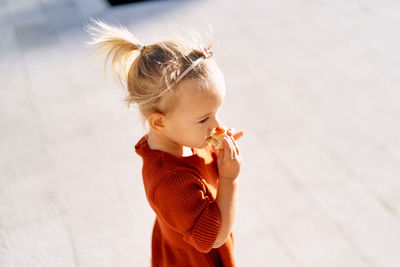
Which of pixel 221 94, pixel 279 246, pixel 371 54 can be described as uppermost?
pixel 221 94

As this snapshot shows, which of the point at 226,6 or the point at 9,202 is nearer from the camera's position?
the point at 9,202

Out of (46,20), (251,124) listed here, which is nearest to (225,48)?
(251,124)

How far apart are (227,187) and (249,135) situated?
4.49 feet

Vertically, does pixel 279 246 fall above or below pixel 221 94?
below

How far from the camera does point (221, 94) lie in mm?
1094

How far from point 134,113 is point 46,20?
1670 millimetres

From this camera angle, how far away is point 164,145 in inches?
46.4

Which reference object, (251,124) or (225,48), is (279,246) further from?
(225,48)

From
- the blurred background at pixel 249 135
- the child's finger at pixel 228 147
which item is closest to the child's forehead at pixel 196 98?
the child's finger at pixel 228 147

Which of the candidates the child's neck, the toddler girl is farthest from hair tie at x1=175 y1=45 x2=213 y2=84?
the child's neck

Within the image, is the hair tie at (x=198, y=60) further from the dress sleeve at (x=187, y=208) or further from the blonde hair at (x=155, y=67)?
the dress sleeve at (x=187, y=208)

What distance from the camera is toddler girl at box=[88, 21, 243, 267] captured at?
105 centimetres

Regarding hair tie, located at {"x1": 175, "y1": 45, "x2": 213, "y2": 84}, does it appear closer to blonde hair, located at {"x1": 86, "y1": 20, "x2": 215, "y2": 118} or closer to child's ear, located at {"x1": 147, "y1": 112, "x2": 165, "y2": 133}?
blonde hair, located at {"x1": 86, "y1": 20, "x2": 215, "y2": 118}

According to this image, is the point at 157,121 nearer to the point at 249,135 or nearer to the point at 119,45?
the point at 119,45
